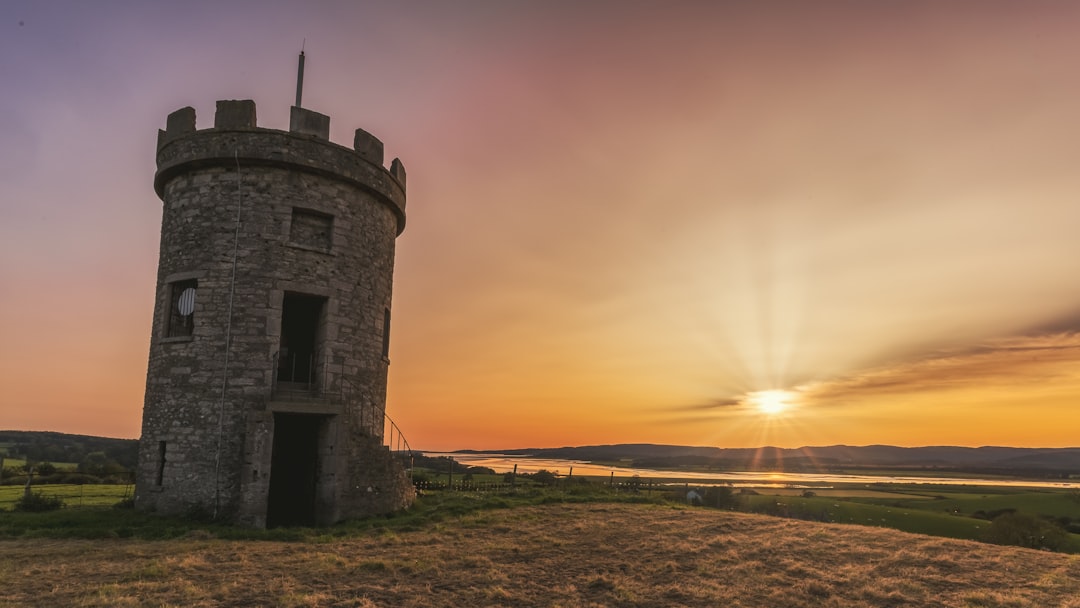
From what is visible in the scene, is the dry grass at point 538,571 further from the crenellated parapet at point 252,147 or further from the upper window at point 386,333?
the crenellated parapet at point 252,147

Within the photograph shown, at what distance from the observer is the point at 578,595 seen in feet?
27.4

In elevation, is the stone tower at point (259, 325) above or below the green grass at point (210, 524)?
above

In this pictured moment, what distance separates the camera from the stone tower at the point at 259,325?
13.4m

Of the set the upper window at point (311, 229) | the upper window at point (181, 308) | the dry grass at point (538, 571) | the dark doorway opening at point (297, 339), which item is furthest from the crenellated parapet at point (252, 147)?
the dry grass at point (538, 571)

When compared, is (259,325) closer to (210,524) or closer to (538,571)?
(210,524)

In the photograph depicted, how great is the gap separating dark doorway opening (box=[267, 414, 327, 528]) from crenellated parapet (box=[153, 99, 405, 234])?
6594 mm

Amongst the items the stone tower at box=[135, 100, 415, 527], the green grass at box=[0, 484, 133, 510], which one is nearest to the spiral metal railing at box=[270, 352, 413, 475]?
the stone tower at box=[135, 100, 415, 527]

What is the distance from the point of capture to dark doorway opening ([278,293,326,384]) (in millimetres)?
17000

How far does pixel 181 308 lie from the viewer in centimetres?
1472

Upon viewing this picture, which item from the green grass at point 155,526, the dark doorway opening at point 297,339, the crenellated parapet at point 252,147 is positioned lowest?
the green grass at point 155,526

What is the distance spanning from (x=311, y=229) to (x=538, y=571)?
33.5 ft

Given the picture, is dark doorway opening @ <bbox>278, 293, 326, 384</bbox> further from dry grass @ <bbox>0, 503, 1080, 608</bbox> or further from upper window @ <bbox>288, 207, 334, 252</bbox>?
dry grass @ <bbox>0, 503, 1080, 608</bbox>

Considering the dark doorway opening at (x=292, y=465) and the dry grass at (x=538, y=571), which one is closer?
the dry grass at (x=538, y=571)

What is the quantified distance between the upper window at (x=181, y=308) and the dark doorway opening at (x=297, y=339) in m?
2.56
